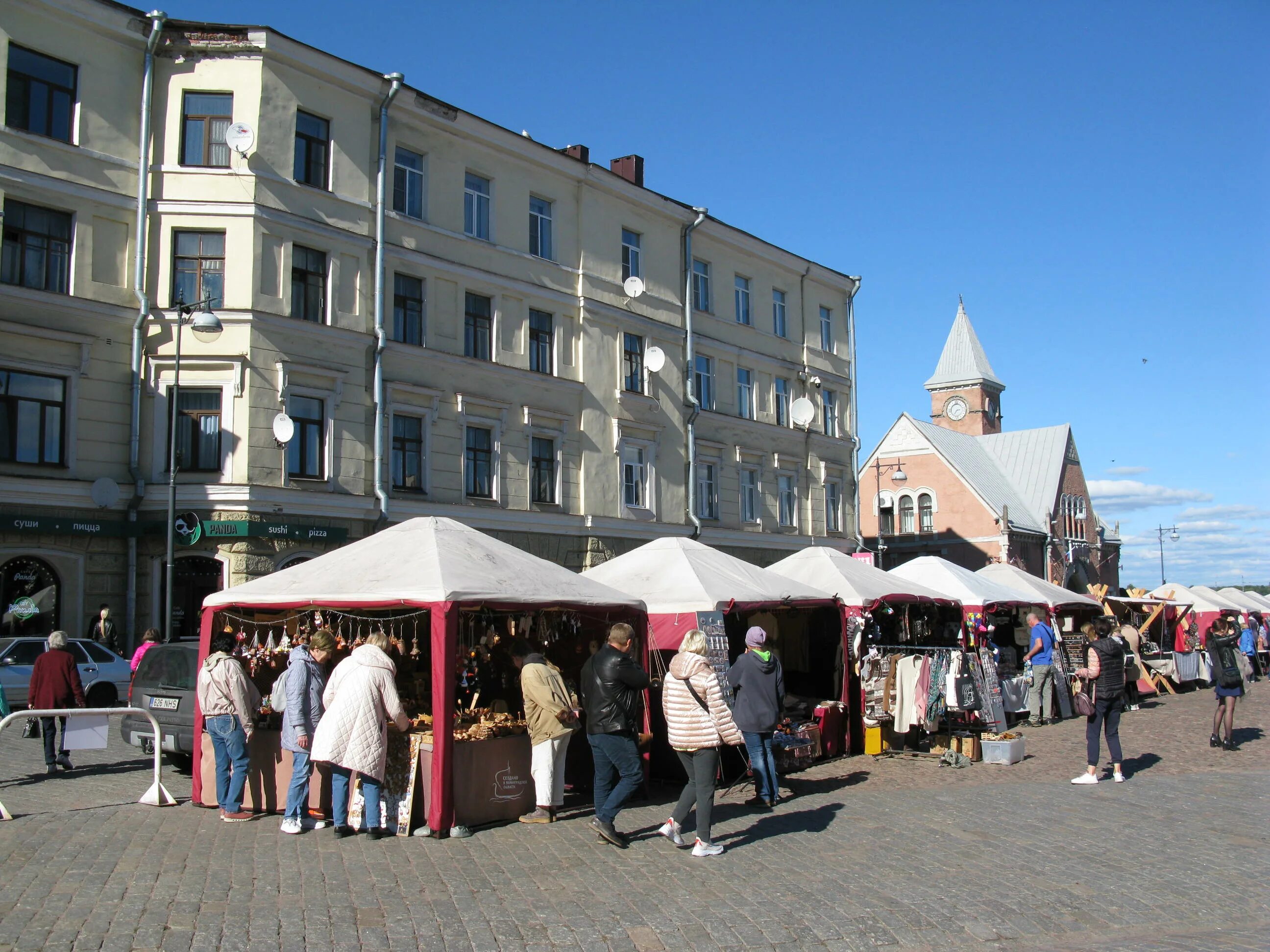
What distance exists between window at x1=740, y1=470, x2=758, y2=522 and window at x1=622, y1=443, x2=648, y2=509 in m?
4.77

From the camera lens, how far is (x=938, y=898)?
818 centimetres

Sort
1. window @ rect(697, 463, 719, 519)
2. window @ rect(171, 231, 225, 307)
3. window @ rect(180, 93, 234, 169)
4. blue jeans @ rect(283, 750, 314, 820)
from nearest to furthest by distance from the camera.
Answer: blue jeans @ rect(283, 750, 314, 820)
window @ rect(171, 231, 225, 307)
window @ rect(180, 93, 234, 169)
window @ rect(697, 463, 719, 519)

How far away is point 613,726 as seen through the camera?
948 cm

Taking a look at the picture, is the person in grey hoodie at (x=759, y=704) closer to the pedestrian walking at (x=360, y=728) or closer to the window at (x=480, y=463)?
the pedestrian walking at (x=360, y=728)

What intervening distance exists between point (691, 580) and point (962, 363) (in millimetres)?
73473

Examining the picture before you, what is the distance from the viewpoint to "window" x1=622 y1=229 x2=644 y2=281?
30.9 metres

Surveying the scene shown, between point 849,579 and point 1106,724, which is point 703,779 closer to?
point 1106,724

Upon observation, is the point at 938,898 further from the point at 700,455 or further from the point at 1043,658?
the point at 700,455

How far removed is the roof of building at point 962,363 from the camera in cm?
8238

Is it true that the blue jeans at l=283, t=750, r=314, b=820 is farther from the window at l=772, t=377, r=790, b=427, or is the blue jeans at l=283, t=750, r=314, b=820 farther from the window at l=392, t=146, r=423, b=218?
the window at l=772, t=377, r=790, b=427

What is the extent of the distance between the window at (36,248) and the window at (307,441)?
15.4 feet

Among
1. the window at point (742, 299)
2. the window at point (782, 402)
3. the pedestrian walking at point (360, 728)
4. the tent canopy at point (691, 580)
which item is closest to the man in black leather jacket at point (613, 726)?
the pedestrian walking at point (360, 728)

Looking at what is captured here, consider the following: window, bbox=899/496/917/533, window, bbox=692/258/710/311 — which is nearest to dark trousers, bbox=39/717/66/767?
window, bbox=692/258/710/311

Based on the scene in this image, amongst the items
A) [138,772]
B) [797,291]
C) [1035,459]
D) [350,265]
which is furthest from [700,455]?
[1035,459]
